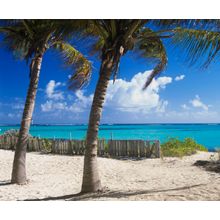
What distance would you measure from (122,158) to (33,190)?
5308 millimetres

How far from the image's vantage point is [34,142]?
44.4ft

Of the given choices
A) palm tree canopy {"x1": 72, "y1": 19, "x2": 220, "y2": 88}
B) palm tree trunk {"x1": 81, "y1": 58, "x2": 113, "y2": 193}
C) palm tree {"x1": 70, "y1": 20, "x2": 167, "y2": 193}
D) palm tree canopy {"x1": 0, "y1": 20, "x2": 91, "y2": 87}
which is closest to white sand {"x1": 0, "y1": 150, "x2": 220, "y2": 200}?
palm tree {"x1": 70, "y1": 20, "x2": 167, "y2": 193}

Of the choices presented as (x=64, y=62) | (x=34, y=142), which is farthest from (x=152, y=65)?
(x=34, y=142)

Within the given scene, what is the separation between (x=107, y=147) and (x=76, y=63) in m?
5.18

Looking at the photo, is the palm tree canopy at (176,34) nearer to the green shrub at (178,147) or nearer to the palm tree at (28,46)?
the palm tree at (28,46)

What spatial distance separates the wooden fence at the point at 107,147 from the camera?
36.6ft

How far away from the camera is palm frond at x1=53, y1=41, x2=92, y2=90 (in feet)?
24.3

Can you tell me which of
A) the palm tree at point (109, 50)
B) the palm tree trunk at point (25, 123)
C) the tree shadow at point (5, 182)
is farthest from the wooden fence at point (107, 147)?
the palm tree at point (109, 50)

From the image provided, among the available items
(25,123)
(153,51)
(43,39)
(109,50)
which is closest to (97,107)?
(109,50)

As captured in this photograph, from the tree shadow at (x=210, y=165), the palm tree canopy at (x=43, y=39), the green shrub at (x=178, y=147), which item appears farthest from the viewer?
the green shrub at (x=178, y=147)

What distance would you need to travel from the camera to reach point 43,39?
646 centimetres

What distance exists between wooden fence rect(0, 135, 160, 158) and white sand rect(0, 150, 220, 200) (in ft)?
2.15

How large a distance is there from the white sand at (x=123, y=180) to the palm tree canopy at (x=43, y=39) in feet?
8.14
